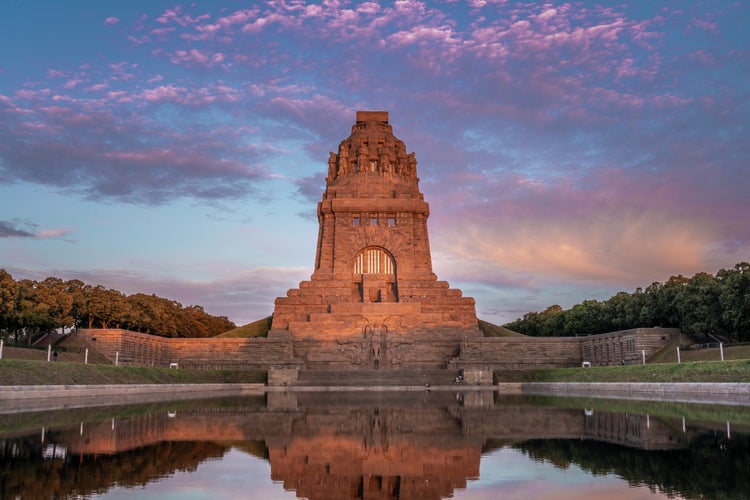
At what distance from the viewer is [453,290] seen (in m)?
64.0

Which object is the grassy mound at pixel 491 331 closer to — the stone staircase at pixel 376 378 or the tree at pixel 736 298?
the stone staircase at pixel 376 378

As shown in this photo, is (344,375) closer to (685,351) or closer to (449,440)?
(685,351)

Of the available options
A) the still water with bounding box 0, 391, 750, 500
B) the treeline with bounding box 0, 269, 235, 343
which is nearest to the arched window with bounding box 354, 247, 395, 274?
the treeline with bounding box 0, 269, 235, 343

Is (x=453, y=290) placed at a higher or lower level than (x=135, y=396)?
higher

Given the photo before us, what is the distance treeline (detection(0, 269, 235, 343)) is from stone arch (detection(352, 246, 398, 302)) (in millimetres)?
19085

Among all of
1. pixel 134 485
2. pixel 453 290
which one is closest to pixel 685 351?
pixel 453 290

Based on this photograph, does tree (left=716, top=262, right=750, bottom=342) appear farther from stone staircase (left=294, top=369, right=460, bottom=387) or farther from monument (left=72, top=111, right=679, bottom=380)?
stone staircase (left=294, top=369, right=460, bottom=387)

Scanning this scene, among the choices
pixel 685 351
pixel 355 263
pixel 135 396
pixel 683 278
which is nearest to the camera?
pixel 135 396

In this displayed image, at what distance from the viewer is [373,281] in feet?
217

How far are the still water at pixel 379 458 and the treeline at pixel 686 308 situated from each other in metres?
28.4

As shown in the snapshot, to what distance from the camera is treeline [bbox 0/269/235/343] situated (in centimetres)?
4283

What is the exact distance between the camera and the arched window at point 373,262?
224 feet

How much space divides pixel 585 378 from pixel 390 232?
107 ft

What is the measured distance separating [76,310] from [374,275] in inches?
1093
